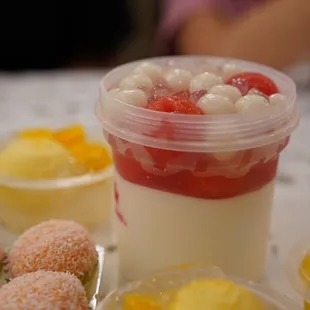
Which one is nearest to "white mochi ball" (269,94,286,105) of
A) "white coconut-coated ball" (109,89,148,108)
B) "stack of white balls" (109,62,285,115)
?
"stack of white balls" (109,62,285,115)

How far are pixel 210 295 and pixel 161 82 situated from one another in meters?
0.21

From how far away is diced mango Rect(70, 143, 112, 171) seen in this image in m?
0.61

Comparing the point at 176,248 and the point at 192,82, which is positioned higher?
the point at 192,82

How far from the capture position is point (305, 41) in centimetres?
118

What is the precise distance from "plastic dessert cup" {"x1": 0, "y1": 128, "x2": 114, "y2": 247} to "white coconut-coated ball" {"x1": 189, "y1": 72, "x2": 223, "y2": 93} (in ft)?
0.51

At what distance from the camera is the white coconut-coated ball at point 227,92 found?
1.54 ft

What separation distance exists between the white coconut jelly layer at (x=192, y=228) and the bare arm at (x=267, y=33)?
725 millimetres

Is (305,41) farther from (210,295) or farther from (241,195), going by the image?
(210,295)

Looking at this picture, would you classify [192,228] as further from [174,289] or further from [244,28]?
[244,28]

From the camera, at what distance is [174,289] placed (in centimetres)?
43

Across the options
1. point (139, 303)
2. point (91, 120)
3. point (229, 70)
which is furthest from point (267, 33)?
point (139, 303)

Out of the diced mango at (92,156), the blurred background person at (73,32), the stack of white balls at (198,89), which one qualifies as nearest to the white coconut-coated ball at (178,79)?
the stack of white balls at (198,89)

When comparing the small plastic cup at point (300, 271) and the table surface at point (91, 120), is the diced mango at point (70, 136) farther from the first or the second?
the small plastic cup at point (300, 271)

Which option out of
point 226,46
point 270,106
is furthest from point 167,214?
point 226,46
